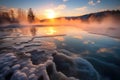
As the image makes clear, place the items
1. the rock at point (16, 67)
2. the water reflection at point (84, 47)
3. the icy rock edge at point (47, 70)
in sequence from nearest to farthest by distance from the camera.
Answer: the icy rock edge at point (47, 70)
the rock at point (16, 67)
the water reflection at point (84, 47)

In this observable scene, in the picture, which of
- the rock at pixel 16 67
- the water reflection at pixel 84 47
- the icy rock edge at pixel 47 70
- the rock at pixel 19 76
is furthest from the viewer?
the water reflection at pixel 84 47

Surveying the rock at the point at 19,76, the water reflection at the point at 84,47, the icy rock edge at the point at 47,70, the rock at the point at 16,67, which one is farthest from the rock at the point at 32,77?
the water reflection at the point at 84,47

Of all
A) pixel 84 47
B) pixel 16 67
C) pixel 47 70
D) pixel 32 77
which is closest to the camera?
pixel 32 77

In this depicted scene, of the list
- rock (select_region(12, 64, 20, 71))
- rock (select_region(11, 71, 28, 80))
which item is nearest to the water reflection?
rock (select_region(12, 64, 20, 71))

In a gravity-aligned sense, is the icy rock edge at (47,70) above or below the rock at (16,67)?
below

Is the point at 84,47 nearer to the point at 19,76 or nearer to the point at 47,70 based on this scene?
the point at 47,70

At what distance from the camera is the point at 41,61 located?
4629 mm

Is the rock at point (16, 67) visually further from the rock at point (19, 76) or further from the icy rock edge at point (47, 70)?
the rock at point (19, 76)

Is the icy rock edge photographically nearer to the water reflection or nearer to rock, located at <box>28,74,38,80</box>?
rock, located at <box>28,74,38,80</box>

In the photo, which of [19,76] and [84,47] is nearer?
[19,76]

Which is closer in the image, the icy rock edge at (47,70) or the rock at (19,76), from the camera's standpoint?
the rock at (19,76)

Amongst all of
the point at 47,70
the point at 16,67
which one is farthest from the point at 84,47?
the point at 16,67

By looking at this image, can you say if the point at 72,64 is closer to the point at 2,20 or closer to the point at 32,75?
the point at 32,75

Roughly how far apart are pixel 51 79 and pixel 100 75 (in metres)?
2.08
